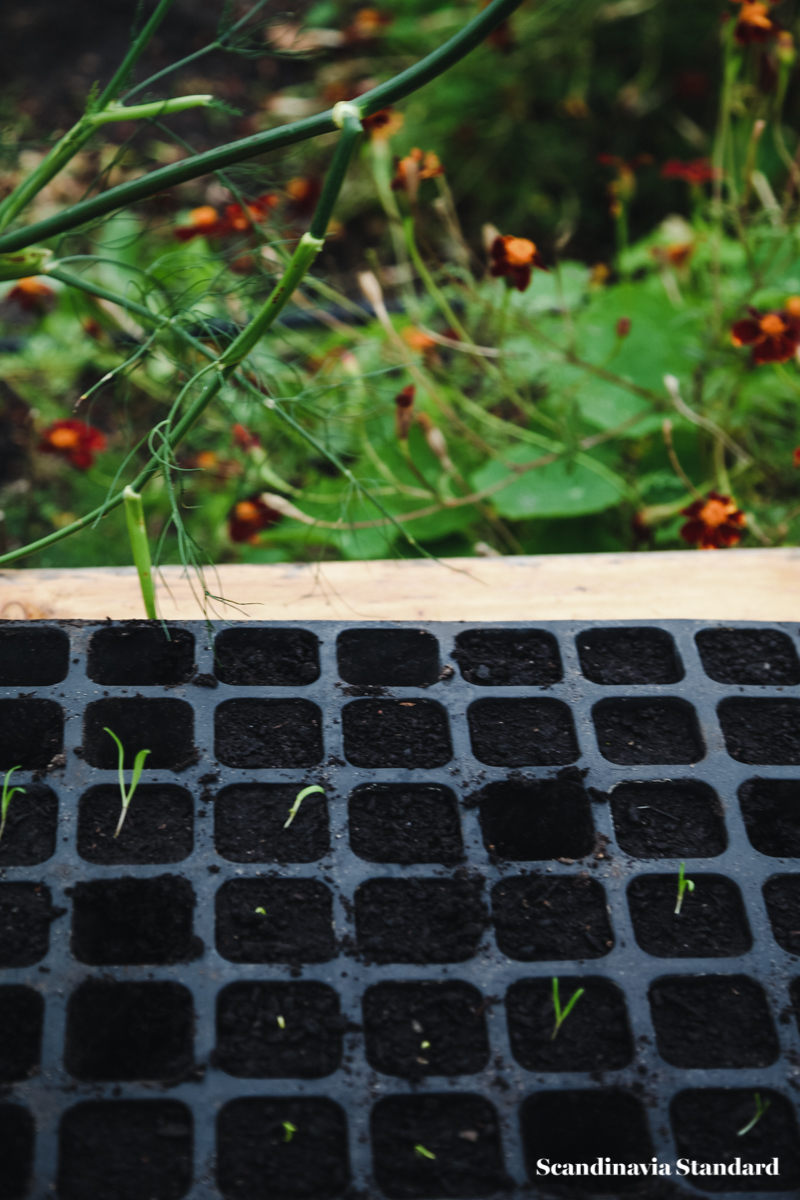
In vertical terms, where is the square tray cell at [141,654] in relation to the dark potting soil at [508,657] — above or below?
above

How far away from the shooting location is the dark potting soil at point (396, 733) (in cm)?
66

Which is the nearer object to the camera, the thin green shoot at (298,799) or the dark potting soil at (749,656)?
the thin green shoot at (298,799)

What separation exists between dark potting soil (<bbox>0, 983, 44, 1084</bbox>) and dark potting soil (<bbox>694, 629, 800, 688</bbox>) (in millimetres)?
532

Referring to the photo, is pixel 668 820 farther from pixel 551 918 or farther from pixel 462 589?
pixel 462 589

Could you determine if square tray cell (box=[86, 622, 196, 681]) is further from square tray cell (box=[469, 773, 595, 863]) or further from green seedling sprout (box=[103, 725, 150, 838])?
square tray cell (box=[469, 773, 595, 863])

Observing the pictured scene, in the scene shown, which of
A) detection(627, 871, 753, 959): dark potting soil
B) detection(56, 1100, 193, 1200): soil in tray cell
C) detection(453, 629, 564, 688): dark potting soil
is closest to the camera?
detection(56, 1100, 193, 1200): soil in tray cell

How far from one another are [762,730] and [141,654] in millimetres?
482

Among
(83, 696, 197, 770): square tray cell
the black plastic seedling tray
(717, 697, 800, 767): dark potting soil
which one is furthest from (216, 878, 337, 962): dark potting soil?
(717, 697, 800, 767): dark potting soil

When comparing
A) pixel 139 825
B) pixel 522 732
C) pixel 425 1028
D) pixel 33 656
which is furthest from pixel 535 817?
pixel 33 656

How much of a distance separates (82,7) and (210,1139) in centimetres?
274

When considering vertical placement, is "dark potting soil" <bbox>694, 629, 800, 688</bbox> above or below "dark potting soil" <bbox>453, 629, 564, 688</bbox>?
below

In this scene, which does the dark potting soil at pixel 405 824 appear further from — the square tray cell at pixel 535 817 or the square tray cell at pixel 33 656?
the square tray cell at pixel 33 656

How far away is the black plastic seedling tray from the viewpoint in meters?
0.52

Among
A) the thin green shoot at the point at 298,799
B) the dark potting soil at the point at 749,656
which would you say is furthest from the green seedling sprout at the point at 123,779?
the dark potting soil at the point at 749,656
